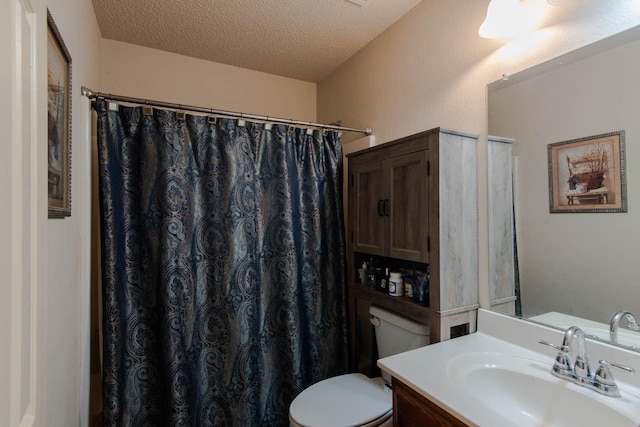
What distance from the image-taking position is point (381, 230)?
158 cm

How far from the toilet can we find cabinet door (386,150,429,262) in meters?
0.35

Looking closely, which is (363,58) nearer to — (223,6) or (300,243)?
(223,6)

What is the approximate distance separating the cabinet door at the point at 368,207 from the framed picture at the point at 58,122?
4.21 ft

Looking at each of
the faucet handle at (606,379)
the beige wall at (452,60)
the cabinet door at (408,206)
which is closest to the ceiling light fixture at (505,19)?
the beige wall at (452,60)

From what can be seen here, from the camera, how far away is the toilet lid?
127 cm

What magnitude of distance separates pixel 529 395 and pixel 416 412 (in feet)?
1.20

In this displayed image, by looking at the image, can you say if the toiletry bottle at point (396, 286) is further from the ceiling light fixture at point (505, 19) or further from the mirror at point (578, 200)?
the ceiling light fixture at point (505, 19)

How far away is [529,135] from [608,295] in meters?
0.60

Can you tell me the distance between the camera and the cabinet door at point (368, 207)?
5.23 ft

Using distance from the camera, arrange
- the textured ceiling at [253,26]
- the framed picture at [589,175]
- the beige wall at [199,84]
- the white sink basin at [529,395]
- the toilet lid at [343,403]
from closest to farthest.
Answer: the white sink basin at [529,395]
the framed picture at [589,175]
the toilet lid at [343,403]
the textured ceiling at [253,26]
the beige wall at [199,84]

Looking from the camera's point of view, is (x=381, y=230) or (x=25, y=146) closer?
(x=25, y=146)

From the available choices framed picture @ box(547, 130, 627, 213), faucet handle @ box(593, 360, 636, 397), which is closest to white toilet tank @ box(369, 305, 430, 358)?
faucet handle @ box(593, 360, 636, 397)

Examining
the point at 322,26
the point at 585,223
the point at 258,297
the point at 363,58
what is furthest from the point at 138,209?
the point at 585,223

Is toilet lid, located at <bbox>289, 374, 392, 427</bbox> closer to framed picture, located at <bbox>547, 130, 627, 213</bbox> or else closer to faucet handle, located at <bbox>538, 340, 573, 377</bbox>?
faucet handle, located at <bbox>538, 340, 573, 377</bbox>
